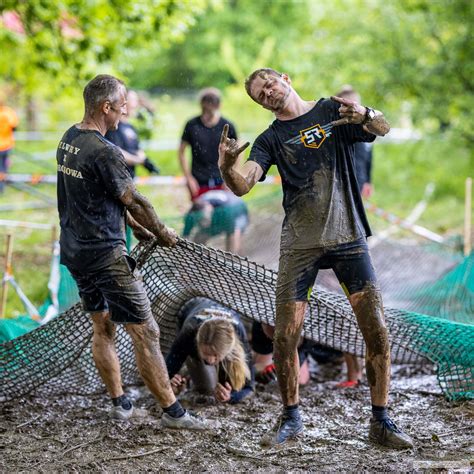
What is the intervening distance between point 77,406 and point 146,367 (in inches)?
39.1

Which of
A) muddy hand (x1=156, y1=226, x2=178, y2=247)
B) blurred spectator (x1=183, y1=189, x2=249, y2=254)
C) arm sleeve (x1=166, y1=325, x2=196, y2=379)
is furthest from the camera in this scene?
blurred spectator (x1=183, y1=189, x2=249, y2=254)

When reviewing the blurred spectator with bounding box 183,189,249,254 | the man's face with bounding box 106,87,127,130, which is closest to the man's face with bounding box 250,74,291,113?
the man's face with bounding box 106,87,127,130

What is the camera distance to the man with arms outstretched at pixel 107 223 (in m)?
4.86

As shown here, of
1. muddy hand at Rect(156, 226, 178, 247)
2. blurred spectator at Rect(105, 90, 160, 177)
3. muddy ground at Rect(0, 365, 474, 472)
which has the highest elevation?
blurred spectator at Rect(105, 90, 160, 177)

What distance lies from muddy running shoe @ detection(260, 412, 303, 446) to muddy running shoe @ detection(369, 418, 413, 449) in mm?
438

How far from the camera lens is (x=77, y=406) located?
5852 mm

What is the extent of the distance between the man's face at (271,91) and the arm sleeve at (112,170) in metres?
0.88

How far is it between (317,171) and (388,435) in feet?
5.18

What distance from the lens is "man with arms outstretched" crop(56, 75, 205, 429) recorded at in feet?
15.9

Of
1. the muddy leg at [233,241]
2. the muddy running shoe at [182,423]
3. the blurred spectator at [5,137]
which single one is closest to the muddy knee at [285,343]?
the muddy running shoe at [182,423]

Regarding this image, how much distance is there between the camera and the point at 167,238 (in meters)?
5.07

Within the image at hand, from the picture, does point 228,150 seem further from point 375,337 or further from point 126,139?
point 126,139

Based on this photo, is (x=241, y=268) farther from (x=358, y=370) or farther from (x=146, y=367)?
(x=358, y=370)

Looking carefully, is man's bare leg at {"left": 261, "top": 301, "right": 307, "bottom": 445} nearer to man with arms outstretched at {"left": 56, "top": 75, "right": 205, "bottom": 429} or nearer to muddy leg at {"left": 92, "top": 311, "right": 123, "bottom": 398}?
man with arms outstretched at {"left": 56, "top": 75, "right": 205, "bottom": 429}
